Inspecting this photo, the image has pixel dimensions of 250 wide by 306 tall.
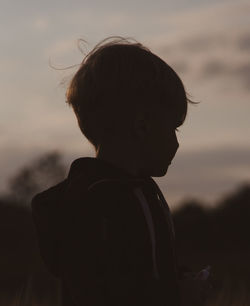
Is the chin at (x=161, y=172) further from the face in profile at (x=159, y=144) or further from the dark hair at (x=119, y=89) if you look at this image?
the dark hair at (x=119, y=89)

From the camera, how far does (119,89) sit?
3.31 meters

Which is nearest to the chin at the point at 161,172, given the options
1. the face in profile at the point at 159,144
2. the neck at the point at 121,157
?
the face in profile at the point at 159,144

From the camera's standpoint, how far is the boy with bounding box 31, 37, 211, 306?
122 inches

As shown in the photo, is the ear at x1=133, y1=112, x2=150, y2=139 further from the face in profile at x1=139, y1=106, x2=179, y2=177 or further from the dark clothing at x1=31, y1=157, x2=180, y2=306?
the dark clothing at x1=31, y1=157, x2=180, y2=306

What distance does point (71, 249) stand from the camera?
319 cm

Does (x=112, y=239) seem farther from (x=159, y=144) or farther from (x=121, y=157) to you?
(x=159, y=144)

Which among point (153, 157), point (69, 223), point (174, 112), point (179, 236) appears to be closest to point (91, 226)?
point (69, 223)

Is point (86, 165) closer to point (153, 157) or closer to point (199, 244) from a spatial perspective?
point (153, 157)

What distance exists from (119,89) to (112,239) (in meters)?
0.64

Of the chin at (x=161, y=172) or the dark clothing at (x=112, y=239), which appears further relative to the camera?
the chin at (x=161, y=172)

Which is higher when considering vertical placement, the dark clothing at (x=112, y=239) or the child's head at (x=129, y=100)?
the child's head at (x=129, y=100)

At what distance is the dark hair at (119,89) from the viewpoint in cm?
331

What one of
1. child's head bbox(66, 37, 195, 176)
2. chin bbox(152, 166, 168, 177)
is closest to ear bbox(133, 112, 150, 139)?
child's head bbox(66, 37, 195, 176)

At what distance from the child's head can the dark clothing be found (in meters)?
0.15
